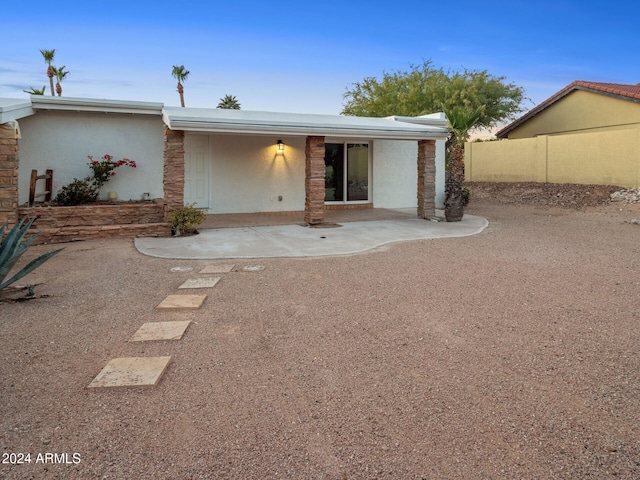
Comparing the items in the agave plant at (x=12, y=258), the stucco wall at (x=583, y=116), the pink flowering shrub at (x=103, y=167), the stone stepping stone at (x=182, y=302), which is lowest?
the stone stepping stone at (x=182, y=302)

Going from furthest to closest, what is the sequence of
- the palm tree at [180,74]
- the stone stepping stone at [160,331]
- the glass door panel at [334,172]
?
the palm tree at [180,74] → the glass door panel at [334,172] → the stone stepping stone at [160,331]

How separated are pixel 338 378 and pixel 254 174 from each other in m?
11.1

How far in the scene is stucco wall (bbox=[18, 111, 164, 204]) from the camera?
11.4 m

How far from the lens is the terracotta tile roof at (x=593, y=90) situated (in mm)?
19148

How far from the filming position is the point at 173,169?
1002 centimetres

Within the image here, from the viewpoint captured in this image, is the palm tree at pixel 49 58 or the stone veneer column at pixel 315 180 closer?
the stone veneer column at pixel 315 180

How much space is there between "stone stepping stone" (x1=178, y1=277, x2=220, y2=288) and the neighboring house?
15.8 m

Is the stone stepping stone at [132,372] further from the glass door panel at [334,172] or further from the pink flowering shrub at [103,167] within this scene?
the glass door panel at [334,172]

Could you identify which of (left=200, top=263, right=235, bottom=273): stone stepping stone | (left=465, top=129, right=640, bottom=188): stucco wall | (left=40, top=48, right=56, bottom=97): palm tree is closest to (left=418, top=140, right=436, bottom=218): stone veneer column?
(left=200, top=263, right=235, bottom=273): stone stepping stone

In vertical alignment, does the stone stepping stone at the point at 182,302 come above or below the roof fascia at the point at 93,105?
below

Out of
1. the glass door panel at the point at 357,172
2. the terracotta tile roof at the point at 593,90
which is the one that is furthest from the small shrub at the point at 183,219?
the terracotta tile roof at the point at 593,90

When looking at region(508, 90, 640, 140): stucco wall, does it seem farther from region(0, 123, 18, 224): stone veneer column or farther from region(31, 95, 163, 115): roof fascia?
region(0, 123, 18, 224): stone veneer column

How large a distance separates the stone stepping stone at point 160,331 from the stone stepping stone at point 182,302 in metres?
0.46

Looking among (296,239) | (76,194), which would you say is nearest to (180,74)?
(76,194)
